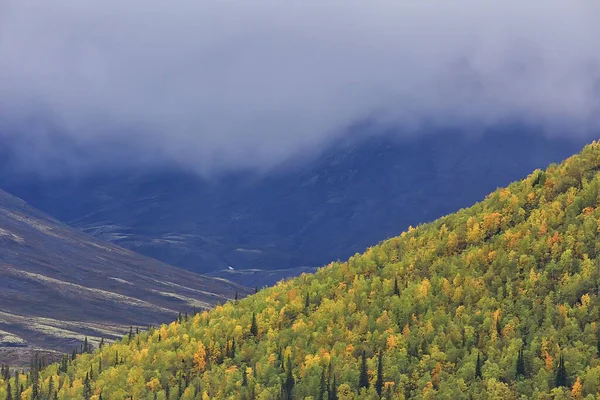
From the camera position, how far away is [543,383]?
197 m

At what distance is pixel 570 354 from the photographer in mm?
199500

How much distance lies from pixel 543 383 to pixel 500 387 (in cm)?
846

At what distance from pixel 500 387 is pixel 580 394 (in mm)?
15936

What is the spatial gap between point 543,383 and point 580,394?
879cm

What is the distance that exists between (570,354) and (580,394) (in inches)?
451

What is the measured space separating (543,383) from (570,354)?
8.58 meters

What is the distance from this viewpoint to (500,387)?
198000mm

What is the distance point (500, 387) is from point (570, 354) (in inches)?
623

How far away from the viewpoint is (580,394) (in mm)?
189875
